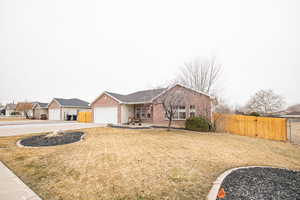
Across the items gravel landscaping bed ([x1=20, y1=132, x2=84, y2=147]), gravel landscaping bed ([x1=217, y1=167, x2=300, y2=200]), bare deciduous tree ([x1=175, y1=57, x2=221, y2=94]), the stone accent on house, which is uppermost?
bare deciduous tree ([x1=175, y1=57, x2=221, y2=94])

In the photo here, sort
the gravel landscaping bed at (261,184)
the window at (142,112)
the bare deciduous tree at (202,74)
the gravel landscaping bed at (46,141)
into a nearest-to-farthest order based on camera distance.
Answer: the gravel landscaping bed at (261,184), the gravel landscaping bed at (46,141), the window at (142,112), the bare deciduous tree at (202,74)

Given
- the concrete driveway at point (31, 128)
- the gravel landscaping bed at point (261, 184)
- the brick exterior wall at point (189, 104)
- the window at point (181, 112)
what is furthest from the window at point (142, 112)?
the gravel landscaping bed at point (261, 184)

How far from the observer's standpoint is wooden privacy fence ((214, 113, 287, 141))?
420 inches

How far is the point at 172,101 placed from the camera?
1279cm

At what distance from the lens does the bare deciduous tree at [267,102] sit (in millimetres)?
30688

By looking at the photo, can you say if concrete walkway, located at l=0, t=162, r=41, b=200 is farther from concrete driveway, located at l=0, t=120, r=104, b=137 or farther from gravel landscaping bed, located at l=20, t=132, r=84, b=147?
concrete driveway, located at l=0, t=120, r=104, b=137

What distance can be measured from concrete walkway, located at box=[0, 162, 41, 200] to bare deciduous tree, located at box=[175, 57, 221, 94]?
1792cm

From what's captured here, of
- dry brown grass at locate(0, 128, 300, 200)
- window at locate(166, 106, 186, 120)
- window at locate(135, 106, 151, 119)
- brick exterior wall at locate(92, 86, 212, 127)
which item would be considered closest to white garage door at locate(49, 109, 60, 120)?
brick exterior wall at locate(92, 86, 212, 127)

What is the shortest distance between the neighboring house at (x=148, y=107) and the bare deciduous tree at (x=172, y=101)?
502 millimetres

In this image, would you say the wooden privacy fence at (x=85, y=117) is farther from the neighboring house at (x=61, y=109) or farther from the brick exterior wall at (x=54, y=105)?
the brick exterior wall at (x=54, y=105)

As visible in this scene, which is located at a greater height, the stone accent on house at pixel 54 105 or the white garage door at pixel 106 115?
the stone accent on house at pixel 54 105

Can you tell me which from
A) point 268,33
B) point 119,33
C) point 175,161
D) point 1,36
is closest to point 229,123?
point 175,161

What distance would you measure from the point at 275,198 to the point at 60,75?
38581mm

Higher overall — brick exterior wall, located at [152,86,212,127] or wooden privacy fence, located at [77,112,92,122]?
brick exterior wall, located at [152,86,212,127]
